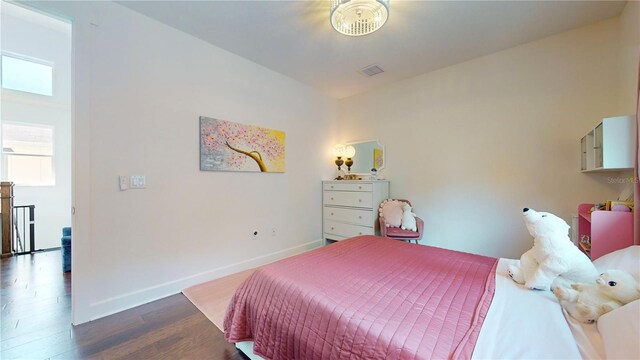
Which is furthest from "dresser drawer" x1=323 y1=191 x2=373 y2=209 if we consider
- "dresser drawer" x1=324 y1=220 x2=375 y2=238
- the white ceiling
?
the white ceiling

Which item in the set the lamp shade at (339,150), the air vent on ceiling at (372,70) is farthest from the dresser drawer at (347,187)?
the air vent on ceiling at (372,70)

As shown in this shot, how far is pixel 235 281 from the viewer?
8.06 ft

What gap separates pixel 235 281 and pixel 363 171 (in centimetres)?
236

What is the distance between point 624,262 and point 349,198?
8.29ft

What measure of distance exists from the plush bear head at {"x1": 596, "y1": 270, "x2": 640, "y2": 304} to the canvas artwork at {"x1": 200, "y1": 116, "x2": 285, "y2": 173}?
110 inches

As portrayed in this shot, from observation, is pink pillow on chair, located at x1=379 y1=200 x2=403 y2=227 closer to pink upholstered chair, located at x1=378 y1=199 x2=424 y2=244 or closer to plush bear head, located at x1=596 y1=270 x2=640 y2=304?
pink upholstered chair, located at x1=378 y1=199 x2=424 y2=244

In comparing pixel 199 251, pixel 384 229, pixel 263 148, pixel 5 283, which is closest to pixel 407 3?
pixel 263 148

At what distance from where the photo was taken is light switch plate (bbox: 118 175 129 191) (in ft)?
6.36

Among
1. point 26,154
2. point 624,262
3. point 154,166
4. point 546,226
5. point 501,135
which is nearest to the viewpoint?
point 624,262

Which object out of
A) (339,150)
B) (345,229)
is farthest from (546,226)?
(339,150)

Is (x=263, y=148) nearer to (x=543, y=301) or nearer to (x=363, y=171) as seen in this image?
(x=363, y=171)

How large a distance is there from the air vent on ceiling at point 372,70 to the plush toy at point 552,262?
2.39 m

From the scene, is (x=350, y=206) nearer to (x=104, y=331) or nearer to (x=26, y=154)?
(x=104, y=331)

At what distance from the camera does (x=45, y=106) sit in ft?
12.0
